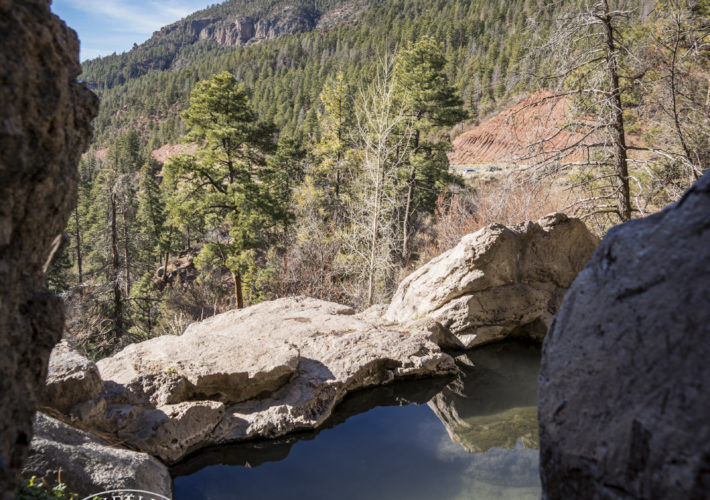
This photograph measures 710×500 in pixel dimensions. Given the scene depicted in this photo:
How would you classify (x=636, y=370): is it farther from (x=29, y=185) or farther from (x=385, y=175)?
(x=385, y=175)

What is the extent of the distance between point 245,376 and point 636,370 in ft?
13.6

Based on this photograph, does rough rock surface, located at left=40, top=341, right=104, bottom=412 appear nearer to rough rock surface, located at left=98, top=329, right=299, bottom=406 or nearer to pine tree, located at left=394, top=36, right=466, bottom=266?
rough rock surface, located at left=98, top=329, right=299, bottom=406

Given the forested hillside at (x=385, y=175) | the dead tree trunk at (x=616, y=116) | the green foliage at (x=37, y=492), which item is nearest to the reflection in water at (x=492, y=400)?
the forested hillside at (x=385, y=175)

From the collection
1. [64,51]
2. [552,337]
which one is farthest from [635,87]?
[64,51]

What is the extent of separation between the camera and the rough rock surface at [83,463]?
2.83 metres

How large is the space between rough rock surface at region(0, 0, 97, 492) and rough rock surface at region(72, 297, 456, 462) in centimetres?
254

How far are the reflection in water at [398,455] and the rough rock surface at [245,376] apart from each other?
0.22 m

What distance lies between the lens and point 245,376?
4953mm

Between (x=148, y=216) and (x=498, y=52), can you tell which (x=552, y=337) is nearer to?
(x=148, y=216)

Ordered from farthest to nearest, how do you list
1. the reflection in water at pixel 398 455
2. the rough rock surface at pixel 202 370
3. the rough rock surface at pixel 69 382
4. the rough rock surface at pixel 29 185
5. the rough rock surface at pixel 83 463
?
the rough rock surface at pixel 202 370, the reflection in water at pixel 398 455, the rough rock surface at pixel 69 382, the rough rock surface at pixel 83 463, the rough rock surface at pixel 29 185

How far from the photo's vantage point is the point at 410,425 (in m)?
5.28

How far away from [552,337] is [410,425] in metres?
3.65

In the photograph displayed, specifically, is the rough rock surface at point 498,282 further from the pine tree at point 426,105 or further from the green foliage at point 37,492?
the pine tree at point 426,105

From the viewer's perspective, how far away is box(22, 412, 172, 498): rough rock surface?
2.83m
